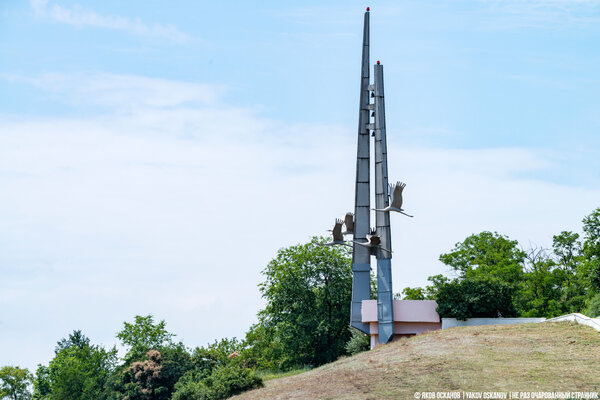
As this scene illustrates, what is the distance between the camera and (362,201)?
45.1m

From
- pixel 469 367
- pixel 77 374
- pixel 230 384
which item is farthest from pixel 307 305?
pixel 77 374

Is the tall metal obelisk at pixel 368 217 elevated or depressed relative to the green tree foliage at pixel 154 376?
elevated

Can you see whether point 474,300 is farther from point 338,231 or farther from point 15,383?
point 15,383

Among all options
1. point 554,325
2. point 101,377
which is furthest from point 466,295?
point 101,377

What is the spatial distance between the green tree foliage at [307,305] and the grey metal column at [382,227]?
882 cm

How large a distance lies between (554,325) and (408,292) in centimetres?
2637

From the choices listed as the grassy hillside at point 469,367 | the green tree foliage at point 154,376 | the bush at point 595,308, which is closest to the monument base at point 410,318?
the grassy hillside at point 469,367

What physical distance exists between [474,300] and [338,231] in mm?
8693

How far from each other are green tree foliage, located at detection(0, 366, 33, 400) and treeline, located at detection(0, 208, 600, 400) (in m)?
16.7

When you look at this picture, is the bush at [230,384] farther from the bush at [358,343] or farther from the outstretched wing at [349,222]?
the outstretched wing at [349,222]

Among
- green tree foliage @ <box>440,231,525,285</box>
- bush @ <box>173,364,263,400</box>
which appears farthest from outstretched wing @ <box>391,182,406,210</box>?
green tree foliage @ <box>440,231,525,285</box>

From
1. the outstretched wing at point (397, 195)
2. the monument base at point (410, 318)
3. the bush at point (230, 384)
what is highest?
the outstretched wing at point (397, 195)

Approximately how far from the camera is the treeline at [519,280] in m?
40.9

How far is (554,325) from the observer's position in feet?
122
